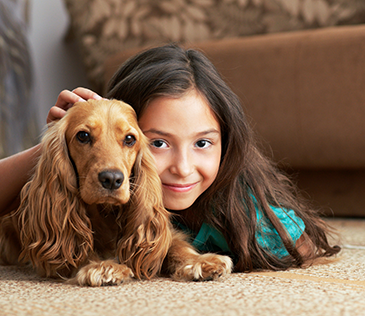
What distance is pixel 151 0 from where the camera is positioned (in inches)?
105

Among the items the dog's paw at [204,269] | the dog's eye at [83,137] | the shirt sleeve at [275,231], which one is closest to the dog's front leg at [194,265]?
the dog's paw at [204,269]

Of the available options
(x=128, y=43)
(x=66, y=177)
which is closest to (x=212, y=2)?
(x=128, y=43)

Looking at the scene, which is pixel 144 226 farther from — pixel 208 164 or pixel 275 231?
pixel 275 231

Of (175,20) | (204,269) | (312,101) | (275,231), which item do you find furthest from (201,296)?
(175,20)

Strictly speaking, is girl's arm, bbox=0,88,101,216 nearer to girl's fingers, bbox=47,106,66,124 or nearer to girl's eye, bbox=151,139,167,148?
girl's fingers, bbox=47,106,66,124

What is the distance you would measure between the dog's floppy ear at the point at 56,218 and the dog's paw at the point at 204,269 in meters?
0.23

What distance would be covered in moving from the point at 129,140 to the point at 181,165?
18cm

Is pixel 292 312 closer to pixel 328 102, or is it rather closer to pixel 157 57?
pixel 157 57

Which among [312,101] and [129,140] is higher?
[129,140]

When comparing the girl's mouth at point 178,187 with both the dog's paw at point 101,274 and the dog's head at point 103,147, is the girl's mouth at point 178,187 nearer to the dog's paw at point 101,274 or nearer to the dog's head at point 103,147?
the dog's head at point 103,147

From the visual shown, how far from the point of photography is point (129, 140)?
111 cm

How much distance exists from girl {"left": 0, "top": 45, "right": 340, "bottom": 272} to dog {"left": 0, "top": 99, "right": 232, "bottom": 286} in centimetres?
11

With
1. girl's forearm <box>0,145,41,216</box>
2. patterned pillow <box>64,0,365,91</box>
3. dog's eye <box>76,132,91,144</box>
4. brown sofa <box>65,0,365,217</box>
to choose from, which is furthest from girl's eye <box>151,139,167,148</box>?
patterned pillow <box>64,0,365,91</box>

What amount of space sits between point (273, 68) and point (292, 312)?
65.9 inches
